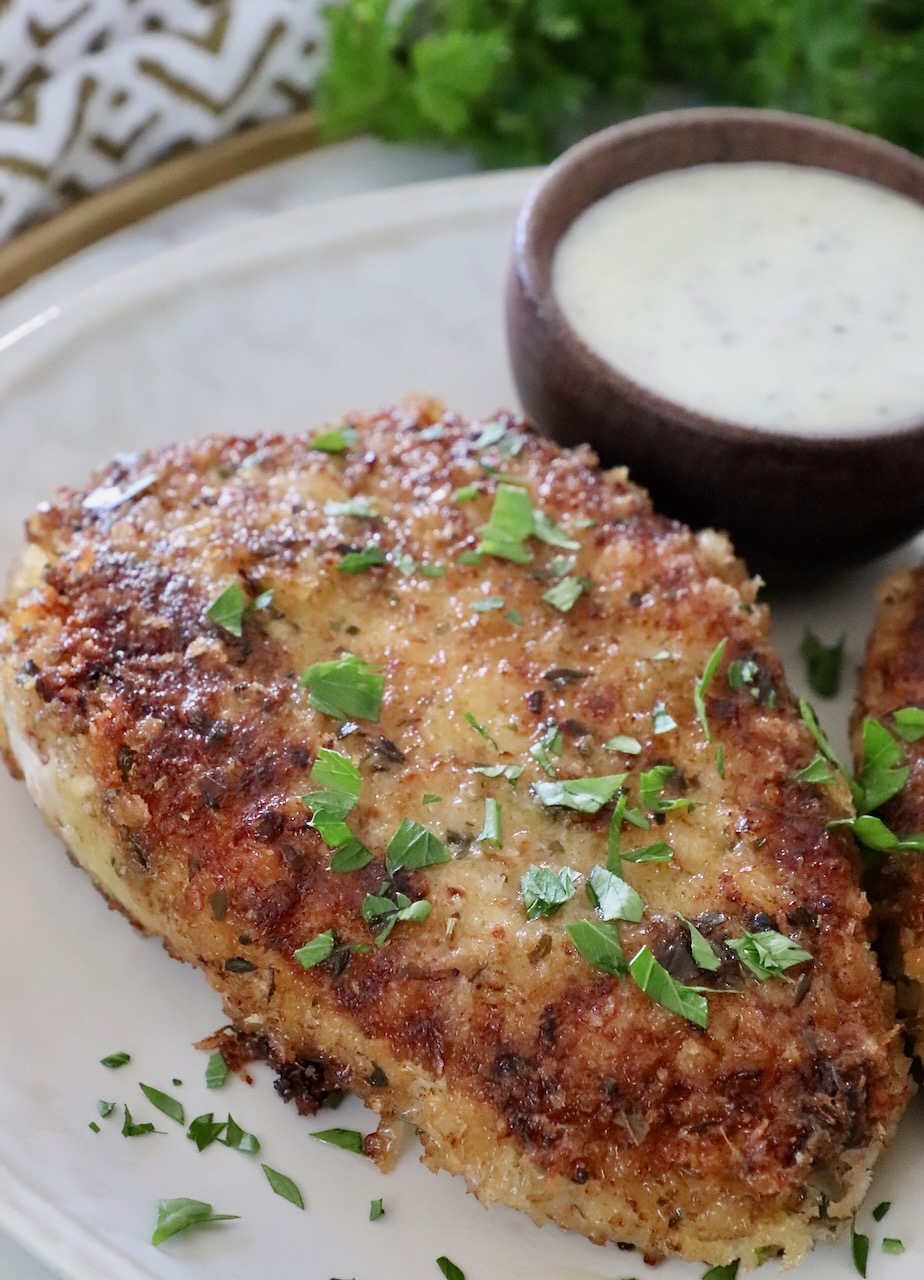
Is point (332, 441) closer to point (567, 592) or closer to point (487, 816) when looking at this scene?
point (567, 592)

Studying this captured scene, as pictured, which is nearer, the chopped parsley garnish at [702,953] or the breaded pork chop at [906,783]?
the chopped parsley garnish at [702,953]

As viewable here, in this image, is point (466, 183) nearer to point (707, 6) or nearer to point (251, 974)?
point (707, 6)

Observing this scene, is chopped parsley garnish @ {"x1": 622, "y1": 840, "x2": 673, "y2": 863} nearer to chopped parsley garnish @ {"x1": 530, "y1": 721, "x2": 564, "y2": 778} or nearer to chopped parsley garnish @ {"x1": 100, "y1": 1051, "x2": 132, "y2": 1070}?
chopped parsley garnish @ {"x1": 530, "y1": 721, "x2": 564, "y2": 778}

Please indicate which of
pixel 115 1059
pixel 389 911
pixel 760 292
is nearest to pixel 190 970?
pixel 115 1059

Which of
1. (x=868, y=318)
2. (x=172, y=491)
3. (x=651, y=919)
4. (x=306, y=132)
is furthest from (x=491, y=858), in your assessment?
(x=306, y=132)

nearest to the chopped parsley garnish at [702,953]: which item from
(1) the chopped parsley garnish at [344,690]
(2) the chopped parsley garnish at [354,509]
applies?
(1) the chopped parsley garnish at [344,690]

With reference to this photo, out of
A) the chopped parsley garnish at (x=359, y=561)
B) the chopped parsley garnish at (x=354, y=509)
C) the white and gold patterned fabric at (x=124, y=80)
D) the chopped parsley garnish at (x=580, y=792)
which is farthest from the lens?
the white and gold patterned fabric at (x=124, y=80)

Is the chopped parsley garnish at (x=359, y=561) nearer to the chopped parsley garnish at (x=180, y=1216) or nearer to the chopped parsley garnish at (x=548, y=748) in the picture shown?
the chopped parsley garnish at (x=548, y=748)
